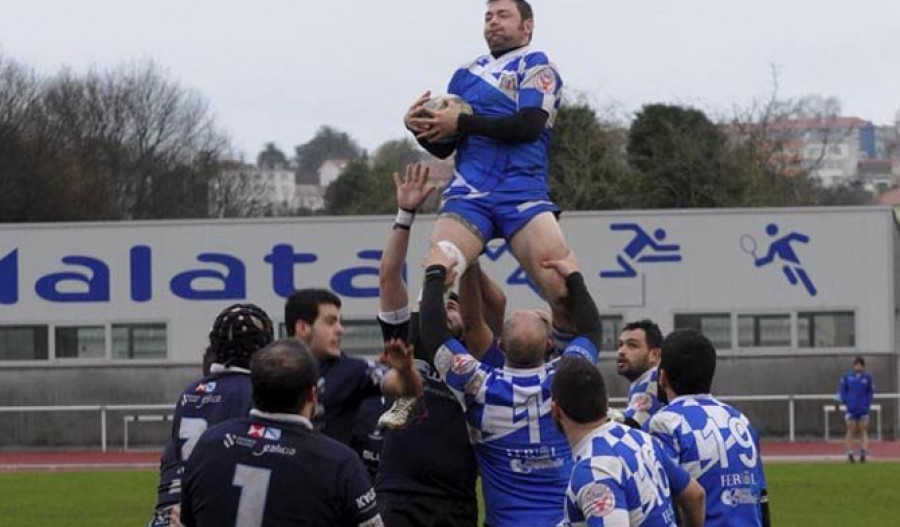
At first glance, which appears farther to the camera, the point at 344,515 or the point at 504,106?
the point at 504,106

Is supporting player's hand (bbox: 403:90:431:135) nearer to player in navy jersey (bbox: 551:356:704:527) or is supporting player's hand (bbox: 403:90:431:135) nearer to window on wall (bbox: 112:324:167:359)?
player in navy jersey (bbox: 551:356:704:527)

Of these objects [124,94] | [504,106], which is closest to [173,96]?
[124,94]

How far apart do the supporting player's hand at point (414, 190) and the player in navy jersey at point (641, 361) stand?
2.39 m

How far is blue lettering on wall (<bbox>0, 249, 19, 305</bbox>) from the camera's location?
4053cm

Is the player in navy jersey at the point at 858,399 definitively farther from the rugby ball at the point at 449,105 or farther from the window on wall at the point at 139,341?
the rugby ball at the point at 449,105

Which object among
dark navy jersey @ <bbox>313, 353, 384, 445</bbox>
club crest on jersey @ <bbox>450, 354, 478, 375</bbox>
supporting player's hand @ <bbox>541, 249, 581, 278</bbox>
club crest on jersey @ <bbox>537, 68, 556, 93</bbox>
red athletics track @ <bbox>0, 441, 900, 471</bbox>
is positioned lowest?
red athletics track @ <bbox>0, 441, 900, 471</bbox>

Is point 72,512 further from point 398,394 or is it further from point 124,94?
point 124,94

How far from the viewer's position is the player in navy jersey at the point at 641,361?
11.4m

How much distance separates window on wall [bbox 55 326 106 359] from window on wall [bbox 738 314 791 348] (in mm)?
13431

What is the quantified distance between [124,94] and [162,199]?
657 cm

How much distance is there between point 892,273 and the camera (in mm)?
39656

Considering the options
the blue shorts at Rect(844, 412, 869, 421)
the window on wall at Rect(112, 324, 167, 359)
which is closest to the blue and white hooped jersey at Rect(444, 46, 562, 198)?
the blue shorts at Rect(844, 412, 869, 421)

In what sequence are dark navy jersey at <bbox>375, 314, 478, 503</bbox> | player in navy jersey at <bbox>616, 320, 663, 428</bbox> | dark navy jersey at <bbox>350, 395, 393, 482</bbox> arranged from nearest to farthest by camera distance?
dark navy jersey at <bbox>375, 314, 478, 503</bbox>
dark navy jersey at <bbox>350, 395, 393, 482</bbox>
player in navy jersey at <bbox>616, 320, 663, 428</bbox>

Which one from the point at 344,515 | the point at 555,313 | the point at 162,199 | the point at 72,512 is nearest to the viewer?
the point at 344,515
